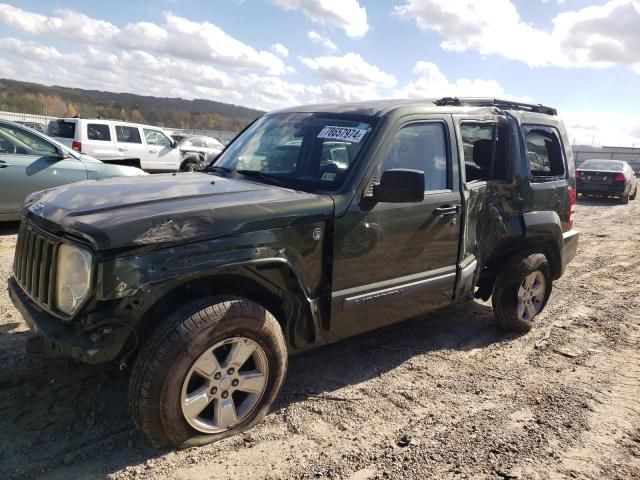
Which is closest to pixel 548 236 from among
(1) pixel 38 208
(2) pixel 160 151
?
(1) pixel 38 208

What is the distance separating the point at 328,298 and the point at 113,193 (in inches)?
58.2

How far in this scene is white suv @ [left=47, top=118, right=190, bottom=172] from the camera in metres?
13.8

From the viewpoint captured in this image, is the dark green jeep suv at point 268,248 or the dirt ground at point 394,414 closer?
the dark green jeep suv at point 268,248

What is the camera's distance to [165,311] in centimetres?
285

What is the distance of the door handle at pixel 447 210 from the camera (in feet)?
12.5

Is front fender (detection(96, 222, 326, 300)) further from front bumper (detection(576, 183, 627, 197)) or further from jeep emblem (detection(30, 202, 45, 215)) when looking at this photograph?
front bumper (detection(576, 183, 627, 197))

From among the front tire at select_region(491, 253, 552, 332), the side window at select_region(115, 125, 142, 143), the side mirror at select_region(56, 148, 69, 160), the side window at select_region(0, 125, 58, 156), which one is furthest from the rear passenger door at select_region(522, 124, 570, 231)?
the side window at select_region(115, 125, 142, 143)

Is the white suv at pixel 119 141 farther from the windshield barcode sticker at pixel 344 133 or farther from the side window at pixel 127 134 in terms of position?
the windshield barcode sticker at pixel 344 133

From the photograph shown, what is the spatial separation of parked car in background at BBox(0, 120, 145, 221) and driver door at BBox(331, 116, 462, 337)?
5897mm

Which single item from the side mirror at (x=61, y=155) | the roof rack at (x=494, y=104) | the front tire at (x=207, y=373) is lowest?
the front tire at (x=207, y=373)

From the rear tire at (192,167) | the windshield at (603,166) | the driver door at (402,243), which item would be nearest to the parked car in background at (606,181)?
the windshield at (603,166)

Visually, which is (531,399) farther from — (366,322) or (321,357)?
(321,357)

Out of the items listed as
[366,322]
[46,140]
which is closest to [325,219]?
[366,322]

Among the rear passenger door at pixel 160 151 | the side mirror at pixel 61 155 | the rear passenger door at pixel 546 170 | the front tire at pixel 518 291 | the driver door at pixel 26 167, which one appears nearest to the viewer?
the front tire at pixel 518 291
